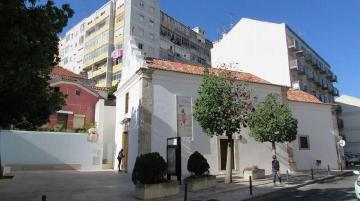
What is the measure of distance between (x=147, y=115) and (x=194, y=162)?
5683mm

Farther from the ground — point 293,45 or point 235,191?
point 293,45

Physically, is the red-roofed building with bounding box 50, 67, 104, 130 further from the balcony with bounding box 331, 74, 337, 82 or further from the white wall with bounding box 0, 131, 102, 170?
the balcony with bounding box 331, 74, 337, 82

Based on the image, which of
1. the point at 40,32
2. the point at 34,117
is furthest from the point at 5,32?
the point at 34,117

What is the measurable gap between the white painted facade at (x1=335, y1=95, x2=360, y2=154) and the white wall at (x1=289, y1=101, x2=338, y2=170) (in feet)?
85.7

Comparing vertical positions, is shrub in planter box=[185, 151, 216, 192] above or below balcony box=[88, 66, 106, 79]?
below

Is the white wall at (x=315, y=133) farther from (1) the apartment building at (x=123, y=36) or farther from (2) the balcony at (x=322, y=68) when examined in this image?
(1) the apartment building at (x=123, y=36)

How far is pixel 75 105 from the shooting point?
3291 centimetres

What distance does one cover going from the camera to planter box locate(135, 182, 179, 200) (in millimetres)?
12133

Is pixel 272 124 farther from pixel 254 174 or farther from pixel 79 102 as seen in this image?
pixel 79 102

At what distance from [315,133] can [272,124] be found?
36.0ft

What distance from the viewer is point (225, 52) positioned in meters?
39.2

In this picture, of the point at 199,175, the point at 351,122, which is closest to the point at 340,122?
the point at 351,122

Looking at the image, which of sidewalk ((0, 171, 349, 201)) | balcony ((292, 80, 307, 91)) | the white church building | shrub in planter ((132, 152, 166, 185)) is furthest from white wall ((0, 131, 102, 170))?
balcony ((292, 80, 307, 91))

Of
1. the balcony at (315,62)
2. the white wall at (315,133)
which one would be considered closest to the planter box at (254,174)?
the white wall at (315,133)
